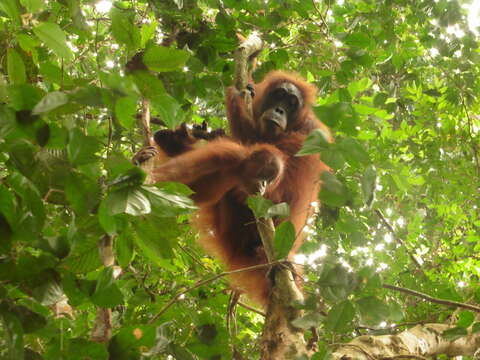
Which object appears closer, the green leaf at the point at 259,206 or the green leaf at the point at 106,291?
the green leaf at the point at 106,291

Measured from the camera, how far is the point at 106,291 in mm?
1201

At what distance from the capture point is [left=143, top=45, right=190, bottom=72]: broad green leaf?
1.33m

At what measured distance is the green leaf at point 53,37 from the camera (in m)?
1.26

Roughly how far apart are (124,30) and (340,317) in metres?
1.17

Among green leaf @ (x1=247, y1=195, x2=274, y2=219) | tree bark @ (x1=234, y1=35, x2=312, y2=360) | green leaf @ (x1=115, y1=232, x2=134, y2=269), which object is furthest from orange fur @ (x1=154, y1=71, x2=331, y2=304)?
green leaf @ (x1=115, y1=232, x2=134, y2=269)

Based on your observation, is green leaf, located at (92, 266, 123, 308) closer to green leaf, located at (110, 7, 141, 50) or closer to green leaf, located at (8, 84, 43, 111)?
green leaf, located at (8, 84, 43, 111)

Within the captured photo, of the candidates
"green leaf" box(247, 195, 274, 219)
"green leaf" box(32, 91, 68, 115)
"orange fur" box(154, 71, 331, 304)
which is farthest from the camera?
"orange fur" box(154, 71, 331, 304)

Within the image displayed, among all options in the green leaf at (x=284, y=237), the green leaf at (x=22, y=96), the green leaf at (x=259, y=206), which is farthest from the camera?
the green leaf at (x=259, y=206)

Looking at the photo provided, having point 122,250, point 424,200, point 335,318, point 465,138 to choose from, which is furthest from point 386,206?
point 122,250

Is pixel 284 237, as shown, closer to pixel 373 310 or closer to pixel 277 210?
pixel 277 210

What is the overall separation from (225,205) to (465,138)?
1951 millimetres

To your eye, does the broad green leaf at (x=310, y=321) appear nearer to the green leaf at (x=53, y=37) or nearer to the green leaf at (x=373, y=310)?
the green leaf at (x=373, y=310)

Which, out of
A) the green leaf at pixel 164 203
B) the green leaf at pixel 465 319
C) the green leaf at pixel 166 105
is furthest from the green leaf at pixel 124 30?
the green leaf at pixel 465 319

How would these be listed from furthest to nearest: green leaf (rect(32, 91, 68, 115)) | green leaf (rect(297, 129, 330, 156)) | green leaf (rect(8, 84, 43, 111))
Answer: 1. green leaf (rect(297, 129, 330, 156))
2. green leaf (rect(8, 84, 43, 111))
3. green leaf (rect(32, 91, 68, 115))
